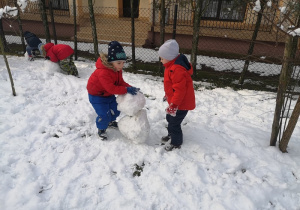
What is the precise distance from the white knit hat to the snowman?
640mm

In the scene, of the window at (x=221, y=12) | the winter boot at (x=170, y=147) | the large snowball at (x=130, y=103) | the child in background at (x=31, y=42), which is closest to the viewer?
the large snowball at (x=130, y=103)

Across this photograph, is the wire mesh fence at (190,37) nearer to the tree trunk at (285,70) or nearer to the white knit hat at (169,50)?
the tree trunk at (285,70)

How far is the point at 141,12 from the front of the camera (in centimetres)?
1199

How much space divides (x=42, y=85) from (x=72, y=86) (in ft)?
2.03

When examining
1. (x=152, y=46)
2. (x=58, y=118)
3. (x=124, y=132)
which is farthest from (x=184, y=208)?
(x=152, y=46)

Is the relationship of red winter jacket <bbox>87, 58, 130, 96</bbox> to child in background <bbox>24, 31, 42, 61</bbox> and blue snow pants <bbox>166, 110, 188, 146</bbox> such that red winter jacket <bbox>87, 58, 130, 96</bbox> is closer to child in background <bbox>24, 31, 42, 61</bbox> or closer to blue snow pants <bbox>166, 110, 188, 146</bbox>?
blue snow pants <bbox>166, 110, 188, 146</bbox>

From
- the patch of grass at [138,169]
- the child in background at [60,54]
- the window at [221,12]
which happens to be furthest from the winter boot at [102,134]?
the window at [221,12]

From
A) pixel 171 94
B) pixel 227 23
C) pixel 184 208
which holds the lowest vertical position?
pixel 184 208

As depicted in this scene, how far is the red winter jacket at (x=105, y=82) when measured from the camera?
2.89m

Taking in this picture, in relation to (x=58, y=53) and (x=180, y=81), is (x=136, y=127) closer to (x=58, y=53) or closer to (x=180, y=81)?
(x=180, y=81)

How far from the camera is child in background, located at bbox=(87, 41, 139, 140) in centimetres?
285

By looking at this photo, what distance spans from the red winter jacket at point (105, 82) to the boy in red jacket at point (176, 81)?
617 mm

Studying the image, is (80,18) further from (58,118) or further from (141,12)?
(58,118)

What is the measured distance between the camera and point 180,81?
271 centimetres
